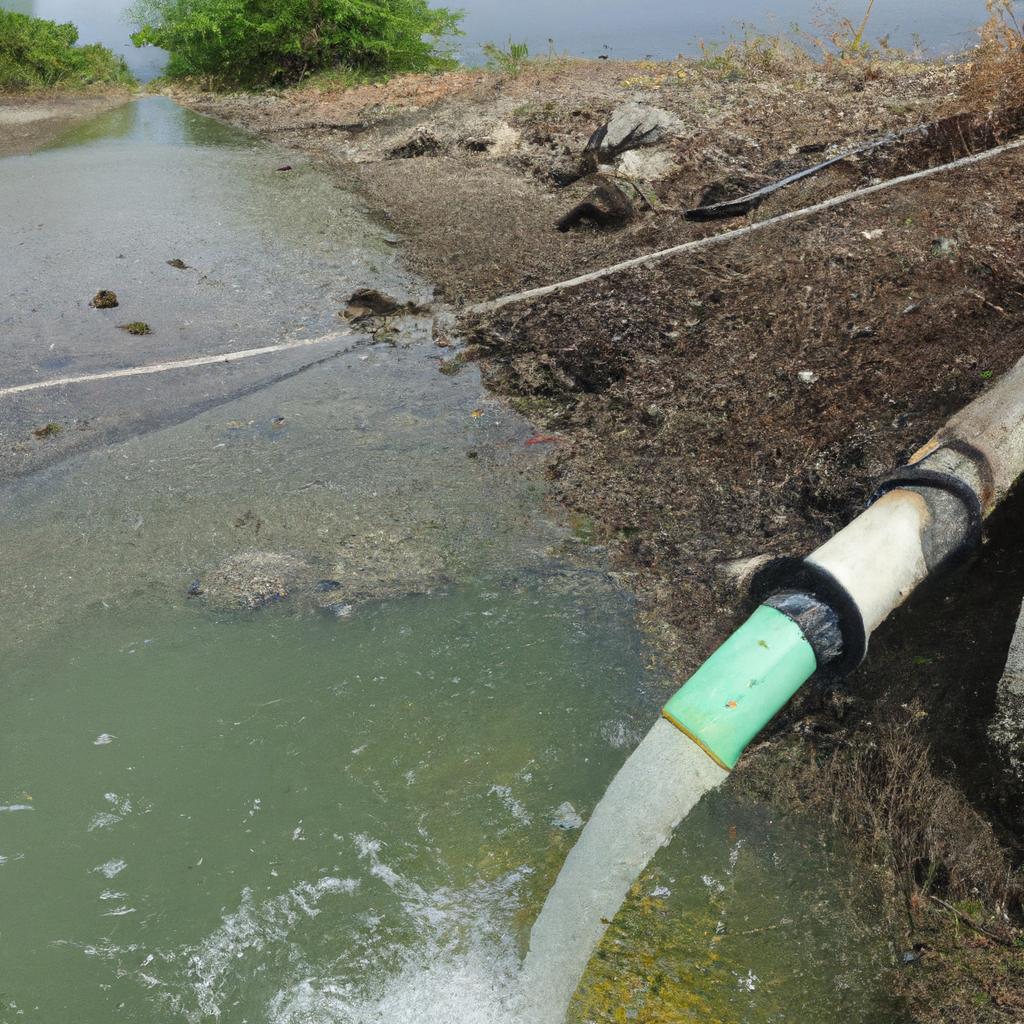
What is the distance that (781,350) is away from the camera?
4.88 m

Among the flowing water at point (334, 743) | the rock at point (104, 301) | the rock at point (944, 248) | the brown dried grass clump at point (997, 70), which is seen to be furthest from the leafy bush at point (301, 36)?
the rock at point (944, 248)

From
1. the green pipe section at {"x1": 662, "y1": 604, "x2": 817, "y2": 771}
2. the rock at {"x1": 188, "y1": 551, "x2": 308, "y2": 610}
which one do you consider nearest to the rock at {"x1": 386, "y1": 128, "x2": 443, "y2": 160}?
the rock at {"x1": 188, "y1": 551, "x2": 308, "y2": 610}

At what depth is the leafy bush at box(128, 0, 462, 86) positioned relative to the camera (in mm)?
14070

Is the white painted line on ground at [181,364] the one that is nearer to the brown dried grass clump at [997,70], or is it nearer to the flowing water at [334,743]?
the flowing water at [334,743]

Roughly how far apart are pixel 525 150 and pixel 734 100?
1927 millimetres

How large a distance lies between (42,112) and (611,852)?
1432 cm

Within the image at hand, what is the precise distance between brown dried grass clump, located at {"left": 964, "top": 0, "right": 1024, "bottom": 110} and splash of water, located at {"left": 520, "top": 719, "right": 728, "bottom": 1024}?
18.7 ft

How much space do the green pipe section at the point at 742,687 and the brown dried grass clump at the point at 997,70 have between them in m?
5.31

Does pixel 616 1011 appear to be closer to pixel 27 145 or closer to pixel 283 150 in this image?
pixel 283 150

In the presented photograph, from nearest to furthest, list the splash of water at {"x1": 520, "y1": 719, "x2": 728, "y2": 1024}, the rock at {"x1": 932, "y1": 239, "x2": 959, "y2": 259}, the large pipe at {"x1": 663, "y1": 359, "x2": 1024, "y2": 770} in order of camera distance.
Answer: the splash of water at {"x1": 520, "y1": 719, "x2": 728, "y2": 1024}, the large pipe at {"x1": 663, "y1": 359, "x2": 1024, "y2": 770}, the rock at {"x1": 932, "y1": 239, "x2": 959, "y2": 259}

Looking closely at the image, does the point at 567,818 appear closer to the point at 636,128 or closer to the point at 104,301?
the point at 104,301

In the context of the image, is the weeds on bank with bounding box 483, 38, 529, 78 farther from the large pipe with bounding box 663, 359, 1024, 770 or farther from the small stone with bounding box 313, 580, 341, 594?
the large pipe with bounding box 663, 359, 1024, 770

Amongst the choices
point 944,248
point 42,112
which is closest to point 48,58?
point 42,112

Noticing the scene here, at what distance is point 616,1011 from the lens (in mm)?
2416
